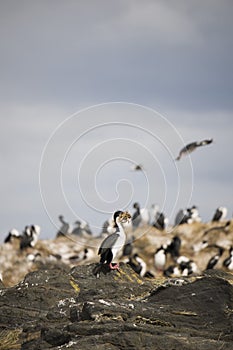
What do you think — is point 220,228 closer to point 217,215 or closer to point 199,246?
point 199,246

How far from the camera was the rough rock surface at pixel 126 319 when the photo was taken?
→ 8.71 meters

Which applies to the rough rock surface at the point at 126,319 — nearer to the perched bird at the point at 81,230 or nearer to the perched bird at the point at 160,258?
the perched bird at the point at 160,258

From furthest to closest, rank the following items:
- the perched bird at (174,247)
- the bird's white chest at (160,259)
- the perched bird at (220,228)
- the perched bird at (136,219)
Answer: the perched bird at (136,219), the perched bird at (220,228), the perched bird at (174,247), the bird's white chest at (160,259)

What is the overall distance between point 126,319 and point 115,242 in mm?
5543

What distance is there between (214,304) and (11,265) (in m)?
33.1

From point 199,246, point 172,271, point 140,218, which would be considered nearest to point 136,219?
point 140,218

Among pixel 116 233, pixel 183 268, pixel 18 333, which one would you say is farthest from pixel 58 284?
pixel 183 268

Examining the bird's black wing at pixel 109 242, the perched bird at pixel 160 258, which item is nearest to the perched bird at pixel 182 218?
the perched bird at pixel 160 258

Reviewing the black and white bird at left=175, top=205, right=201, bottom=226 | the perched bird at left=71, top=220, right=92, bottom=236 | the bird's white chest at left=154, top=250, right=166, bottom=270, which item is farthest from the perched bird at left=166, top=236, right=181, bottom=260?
the perched bird at left=71, top=220, right=92, bottom=236

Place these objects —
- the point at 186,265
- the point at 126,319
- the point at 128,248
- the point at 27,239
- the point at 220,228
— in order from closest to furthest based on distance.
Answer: the point at 126,319
the point at 186,265
the point at 128,248
the point at 220,228
the point at 27,239

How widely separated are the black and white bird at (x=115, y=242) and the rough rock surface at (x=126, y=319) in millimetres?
1835

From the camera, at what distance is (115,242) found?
49.5ft

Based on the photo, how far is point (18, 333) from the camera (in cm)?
1018

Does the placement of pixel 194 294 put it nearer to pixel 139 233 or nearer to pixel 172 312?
pixel 172 312
